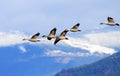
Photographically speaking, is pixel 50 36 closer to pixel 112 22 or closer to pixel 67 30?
pixel 67 30

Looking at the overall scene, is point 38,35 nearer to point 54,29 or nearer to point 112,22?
point 54,29

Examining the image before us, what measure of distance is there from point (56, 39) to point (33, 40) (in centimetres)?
358

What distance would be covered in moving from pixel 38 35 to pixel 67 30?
120 inches

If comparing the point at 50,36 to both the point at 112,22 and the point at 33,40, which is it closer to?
the point at 33,40

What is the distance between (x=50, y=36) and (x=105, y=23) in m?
6.20

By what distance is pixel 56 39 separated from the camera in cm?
6431

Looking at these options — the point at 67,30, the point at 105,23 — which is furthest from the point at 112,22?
the point at 67,30

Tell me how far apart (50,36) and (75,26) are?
3.00 metres

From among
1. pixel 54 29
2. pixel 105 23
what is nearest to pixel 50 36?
pixel 54 29

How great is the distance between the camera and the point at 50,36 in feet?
203

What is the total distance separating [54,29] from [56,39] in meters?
2.46

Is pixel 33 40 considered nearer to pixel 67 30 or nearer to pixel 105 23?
pixel 67 30

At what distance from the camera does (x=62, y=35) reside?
203ft

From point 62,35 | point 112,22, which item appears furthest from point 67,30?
point 112,22
